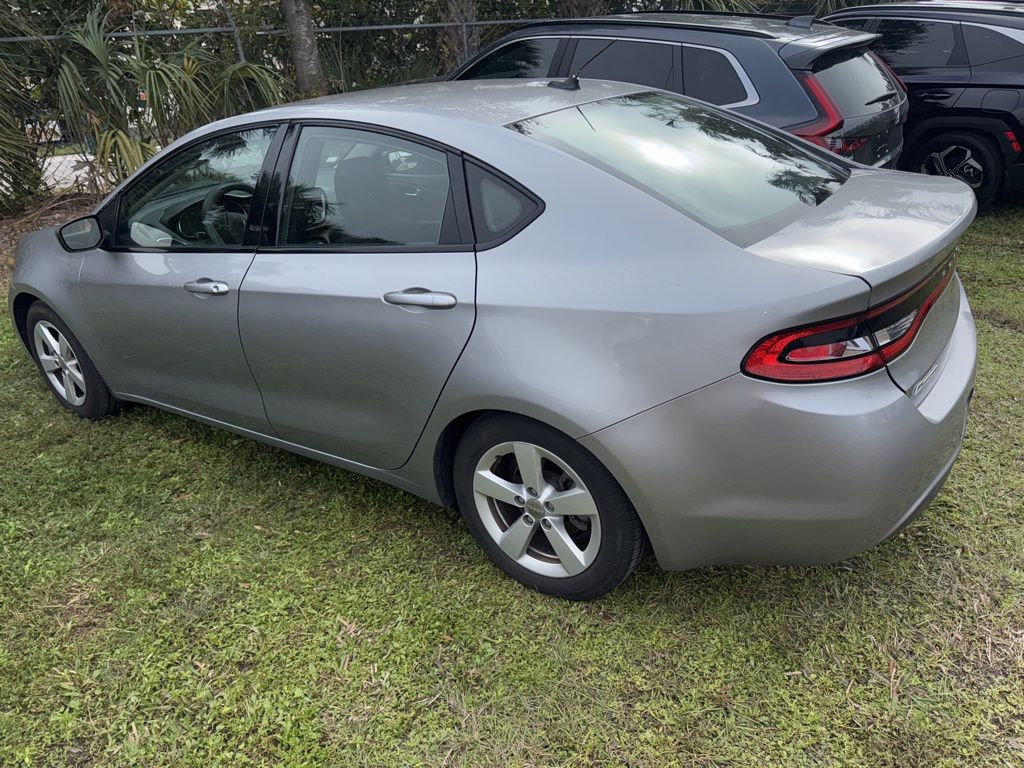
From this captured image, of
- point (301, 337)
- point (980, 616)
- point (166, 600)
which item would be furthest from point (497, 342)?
point (980, 616)

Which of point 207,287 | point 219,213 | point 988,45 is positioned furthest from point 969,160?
point 207,287

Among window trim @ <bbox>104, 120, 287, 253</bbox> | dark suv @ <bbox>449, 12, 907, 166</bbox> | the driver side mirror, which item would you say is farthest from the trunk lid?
the driver side mirror

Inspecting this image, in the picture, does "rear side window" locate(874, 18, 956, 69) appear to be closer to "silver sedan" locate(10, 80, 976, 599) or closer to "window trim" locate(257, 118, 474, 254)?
"silver sedan" locate(10, 80, 976, 599)

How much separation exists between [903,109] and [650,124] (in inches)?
141

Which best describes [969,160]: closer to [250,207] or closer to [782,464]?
[782,464]

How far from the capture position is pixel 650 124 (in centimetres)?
279

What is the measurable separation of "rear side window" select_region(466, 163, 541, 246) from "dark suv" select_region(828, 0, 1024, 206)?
569 cm

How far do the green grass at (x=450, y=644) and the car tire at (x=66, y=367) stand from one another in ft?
2.23

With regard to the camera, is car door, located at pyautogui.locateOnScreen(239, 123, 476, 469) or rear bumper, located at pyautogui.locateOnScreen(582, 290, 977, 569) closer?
rear bumper, located at pyautogui.locateOnScreen(582, 290, 977, 569)

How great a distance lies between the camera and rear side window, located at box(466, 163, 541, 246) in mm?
2379

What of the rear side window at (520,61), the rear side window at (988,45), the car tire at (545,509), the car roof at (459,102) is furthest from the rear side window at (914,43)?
the car tire at (545,509)

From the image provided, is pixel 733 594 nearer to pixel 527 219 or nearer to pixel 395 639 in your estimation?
pixel 395 639

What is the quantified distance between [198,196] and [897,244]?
8.28ft

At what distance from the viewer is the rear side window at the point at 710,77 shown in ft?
16.6
